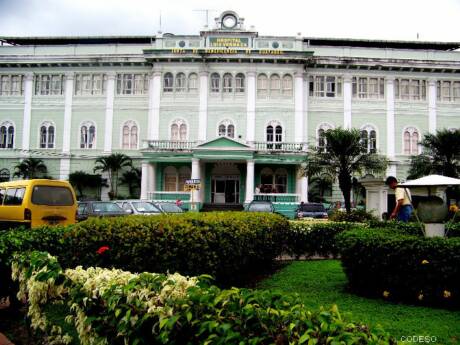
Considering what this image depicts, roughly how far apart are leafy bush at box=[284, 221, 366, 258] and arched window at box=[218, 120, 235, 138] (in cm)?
2176

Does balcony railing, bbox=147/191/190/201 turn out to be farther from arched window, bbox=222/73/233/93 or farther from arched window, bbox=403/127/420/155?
arched window, bbox=403/127/420/155

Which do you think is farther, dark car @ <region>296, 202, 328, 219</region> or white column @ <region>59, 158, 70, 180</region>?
white column @ <region>59, 158, 70, 180</region>

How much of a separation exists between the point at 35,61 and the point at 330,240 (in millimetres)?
30456

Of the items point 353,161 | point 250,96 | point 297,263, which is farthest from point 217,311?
point 250,96

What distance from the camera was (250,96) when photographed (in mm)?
32500

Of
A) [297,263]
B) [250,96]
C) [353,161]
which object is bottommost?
[297,263]

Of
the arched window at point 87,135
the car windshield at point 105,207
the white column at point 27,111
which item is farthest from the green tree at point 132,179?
the car windshield at point 105,207

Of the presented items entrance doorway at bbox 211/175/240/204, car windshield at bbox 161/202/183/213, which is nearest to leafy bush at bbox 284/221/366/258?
car windshield at bbox 161/202/183/213

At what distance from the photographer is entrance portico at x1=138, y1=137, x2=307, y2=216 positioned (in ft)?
94.7

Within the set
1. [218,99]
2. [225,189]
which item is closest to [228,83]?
[218,99]

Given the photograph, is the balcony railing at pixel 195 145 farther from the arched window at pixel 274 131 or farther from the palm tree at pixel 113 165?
the palm tree at pixel 113 165

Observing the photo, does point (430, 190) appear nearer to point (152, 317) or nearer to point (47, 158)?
point (152, 317)

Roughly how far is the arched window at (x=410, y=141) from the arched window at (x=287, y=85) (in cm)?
969

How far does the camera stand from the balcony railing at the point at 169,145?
29734mm
